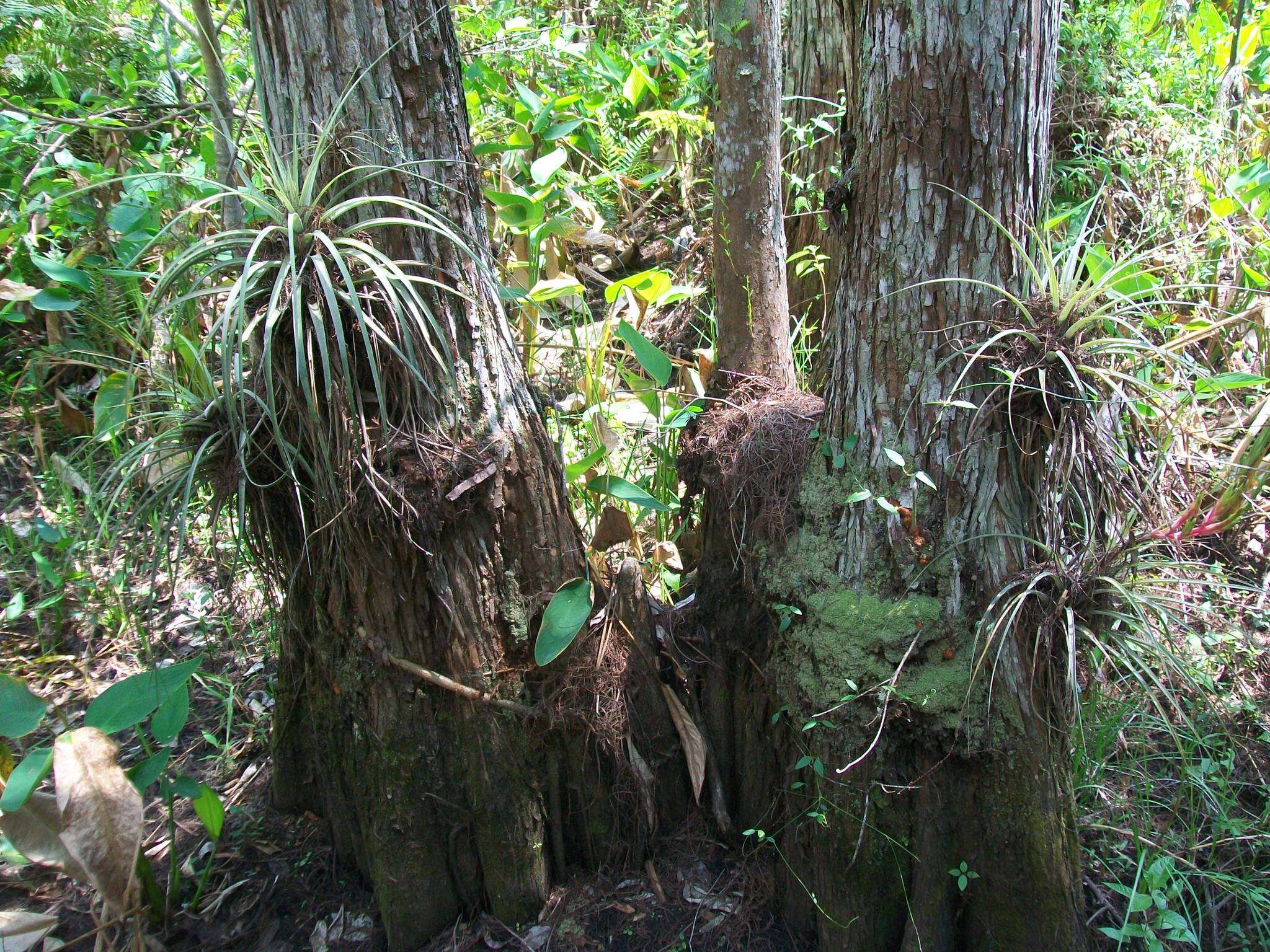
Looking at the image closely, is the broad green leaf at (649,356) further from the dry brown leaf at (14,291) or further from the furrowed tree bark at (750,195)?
the dry brown leaf at (14,291)

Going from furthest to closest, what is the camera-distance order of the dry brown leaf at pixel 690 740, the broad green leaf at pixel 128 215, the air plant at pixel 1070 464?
1. the broad green leaf at pixel 128 215
2. the dry brown leaf at pixel 690 740
3. the air plant at pixel 1070 464

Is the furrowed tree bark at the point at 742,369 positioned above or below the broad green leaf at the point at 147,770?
above

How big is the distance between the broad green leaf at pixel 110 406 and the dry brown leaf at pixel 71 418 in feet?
0.55

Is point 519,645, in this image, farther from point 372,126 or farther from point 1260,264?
point 1260,264

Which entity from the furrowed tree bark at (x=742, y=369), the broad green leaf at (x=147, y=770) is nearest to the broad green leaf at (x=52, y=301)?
the broad green leaf at (x=147, y=770)

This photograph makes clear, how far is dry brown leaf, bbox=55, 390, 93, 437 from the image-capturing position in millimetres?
2941

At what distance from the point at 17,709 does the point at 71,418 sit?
1.38 metres

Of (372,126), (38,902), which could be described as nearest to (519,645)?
(372,126)

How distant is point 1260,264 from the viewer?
2.96 m

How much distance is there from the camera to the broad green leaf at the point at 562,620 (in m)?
1.95

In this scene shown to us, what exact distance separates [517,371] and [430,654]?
0.69m

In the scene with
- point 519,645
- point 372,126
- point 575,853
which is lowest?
point 575,853

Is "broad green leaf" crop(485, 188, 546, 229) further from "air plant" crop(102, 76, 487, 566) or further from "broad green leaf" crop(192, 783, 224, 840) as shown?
"broad green leaf" crop(192, 783, 224, 840)

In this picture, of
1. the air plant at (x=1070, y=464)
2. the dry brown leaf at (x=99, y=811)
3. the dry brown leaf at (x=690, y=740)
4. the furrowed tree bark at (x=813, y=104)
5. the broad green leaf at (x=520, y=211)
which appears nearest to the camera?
the air plant at (x=1070, y=464)
